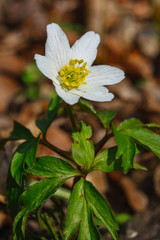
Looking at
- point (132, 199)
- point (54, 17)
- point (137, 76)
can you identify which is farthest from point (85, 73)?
point (54, 17)

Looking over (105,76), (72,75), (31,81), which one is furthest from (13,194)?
(31,81)

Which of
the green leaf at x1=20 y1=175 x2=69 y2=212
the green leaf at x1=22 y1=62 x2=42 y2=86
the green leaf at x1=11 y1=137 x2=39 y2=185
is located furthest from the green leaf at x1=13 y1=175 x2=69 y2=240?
the green leaf at x1=22 y1=62 x2=42 y2=86

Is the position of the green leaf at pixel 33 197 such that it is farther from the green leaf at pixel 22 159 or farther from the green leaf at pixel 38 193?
the green leaf at pixel 22 159

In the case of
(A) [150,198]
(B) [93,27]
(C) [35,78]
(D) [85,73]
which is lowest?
(A) [150,198]

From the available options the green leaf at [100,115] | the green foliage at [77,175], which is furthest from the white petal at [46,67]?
the green foliage at [77,175]

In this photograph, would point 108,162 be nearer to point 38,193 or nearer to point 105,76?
point 38,193

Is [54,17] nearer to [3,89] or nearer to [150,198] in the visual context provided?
[3,89]

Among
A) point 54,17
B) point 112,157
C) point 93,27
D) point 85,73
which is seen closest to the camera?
point 112,157
